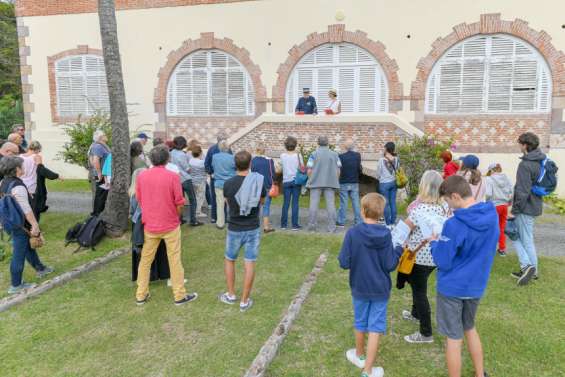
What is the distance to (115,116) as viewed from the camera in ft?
26.0

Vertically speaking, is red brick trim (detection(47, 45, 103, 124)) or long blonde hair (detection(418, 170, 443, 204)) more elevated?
red brick trim (detection(47, 45, 103, 124))

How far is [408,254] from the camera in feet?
13.5

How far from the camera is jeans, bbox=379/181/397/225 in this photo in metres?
8.42

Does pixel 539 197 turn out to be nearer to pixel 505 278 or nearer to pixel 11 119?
pixel 505 278

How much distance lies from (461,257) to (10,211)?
17.2 ft

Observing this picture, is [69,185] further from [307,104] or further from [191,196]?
[307,104]

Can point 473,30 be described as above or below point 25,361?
above

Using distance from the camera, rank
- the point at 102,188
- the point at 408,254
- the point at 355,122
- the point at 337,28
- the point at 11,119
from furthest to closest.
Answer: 1. the point at 11,119
2. the point at 337,28
3. the point at 355,122
4. the point at 102,188
5. the point at 408,254

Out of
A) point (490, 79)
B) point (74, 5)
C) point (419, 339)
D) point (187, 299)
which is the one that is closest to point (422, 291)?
point (419, 339)

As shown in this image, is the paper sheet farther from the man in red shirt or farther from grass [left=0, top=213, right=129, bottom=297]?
grass [left=0, top=213, right=129, bottom=297]

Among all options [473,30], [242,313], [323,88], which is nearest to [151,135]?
[323,88]

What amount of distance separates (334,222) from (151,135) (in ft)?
31.1

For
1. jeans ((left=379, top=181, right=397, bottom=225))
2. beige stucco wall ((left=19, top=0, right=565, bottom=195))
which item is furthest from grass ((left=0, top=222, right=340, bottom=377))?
beige stucco wall ((left=19, top=0, right=565, bottom=195))

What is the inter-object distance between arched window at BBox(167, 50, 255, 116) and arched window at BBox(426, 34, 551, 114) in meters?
6.02
